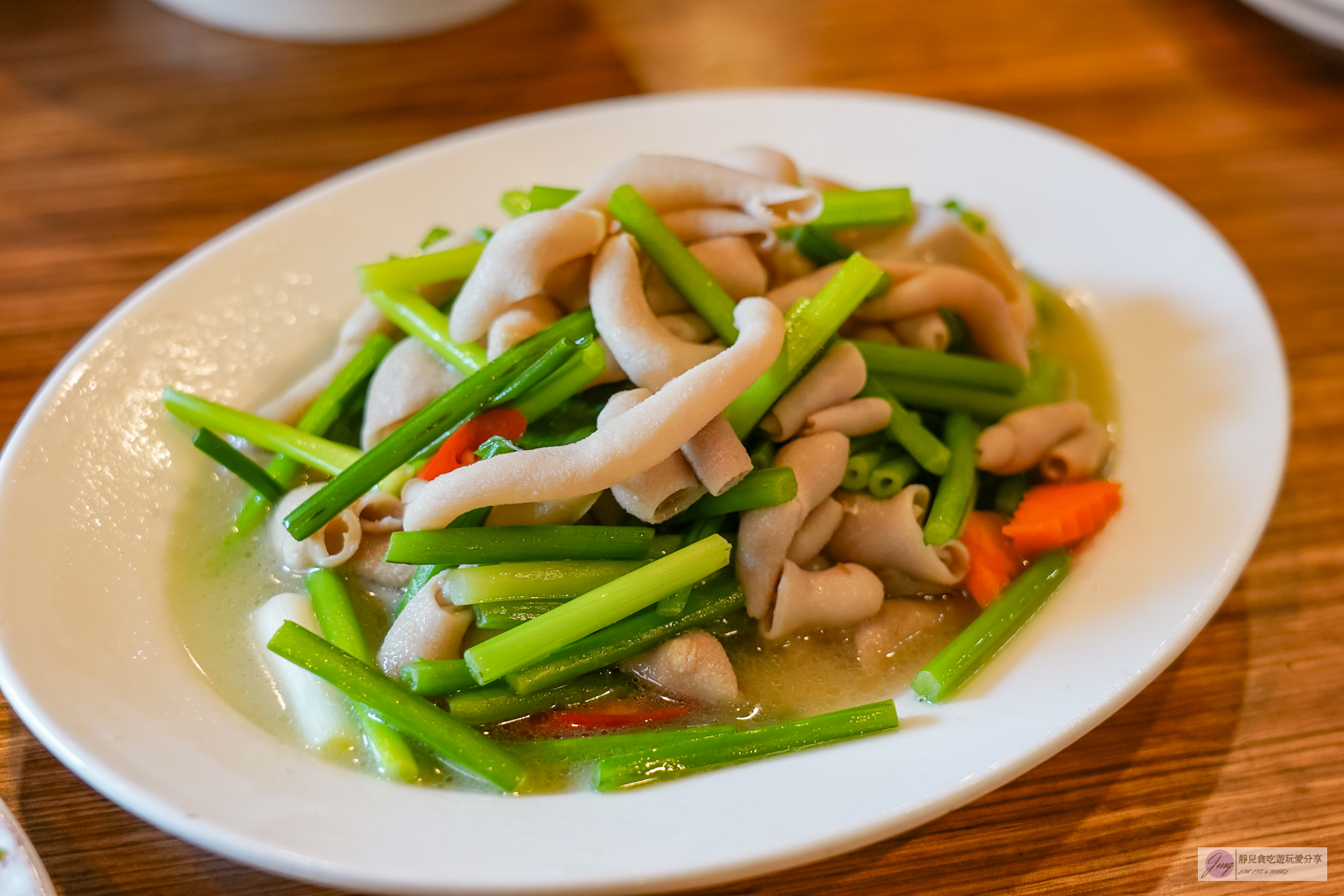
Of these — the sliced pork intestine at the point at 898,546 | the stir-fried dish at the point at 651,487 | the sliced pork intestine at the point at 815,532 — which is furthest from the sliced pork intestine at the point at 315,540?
the sliced pork intestine at the point at 898,546

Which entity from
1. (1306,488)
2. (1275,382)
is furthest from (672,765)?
(1306,488)

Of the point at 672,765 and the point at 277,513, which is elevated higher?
the point at 277,513

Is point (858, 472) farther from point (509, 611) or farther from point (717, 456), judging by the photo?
point (509, 611)

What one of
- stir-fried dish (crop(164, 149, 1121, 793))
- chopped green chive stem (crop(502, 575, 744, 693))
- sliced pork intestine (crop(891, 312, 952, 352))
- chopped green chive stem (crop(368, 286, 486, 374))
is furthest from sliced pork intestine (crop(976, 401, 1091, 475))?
chopped green chive stem (crop(368, 286, 486, 374))

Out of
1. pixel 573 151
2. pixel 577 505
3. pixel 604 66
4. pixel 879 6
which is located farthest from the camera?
pixel 879 6

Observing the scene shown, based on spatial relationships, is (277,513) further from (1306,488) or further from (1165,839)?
(1306,488)

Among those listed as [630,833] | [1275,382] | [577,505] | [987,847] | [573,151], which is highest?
[573,151]

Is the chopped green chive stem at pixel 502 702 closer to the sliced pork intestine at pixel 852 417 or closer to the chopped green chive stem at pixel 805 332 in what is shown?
the chopped green chive stem at pixel 805 332

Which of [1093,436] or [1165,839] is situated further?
[1093,436]
